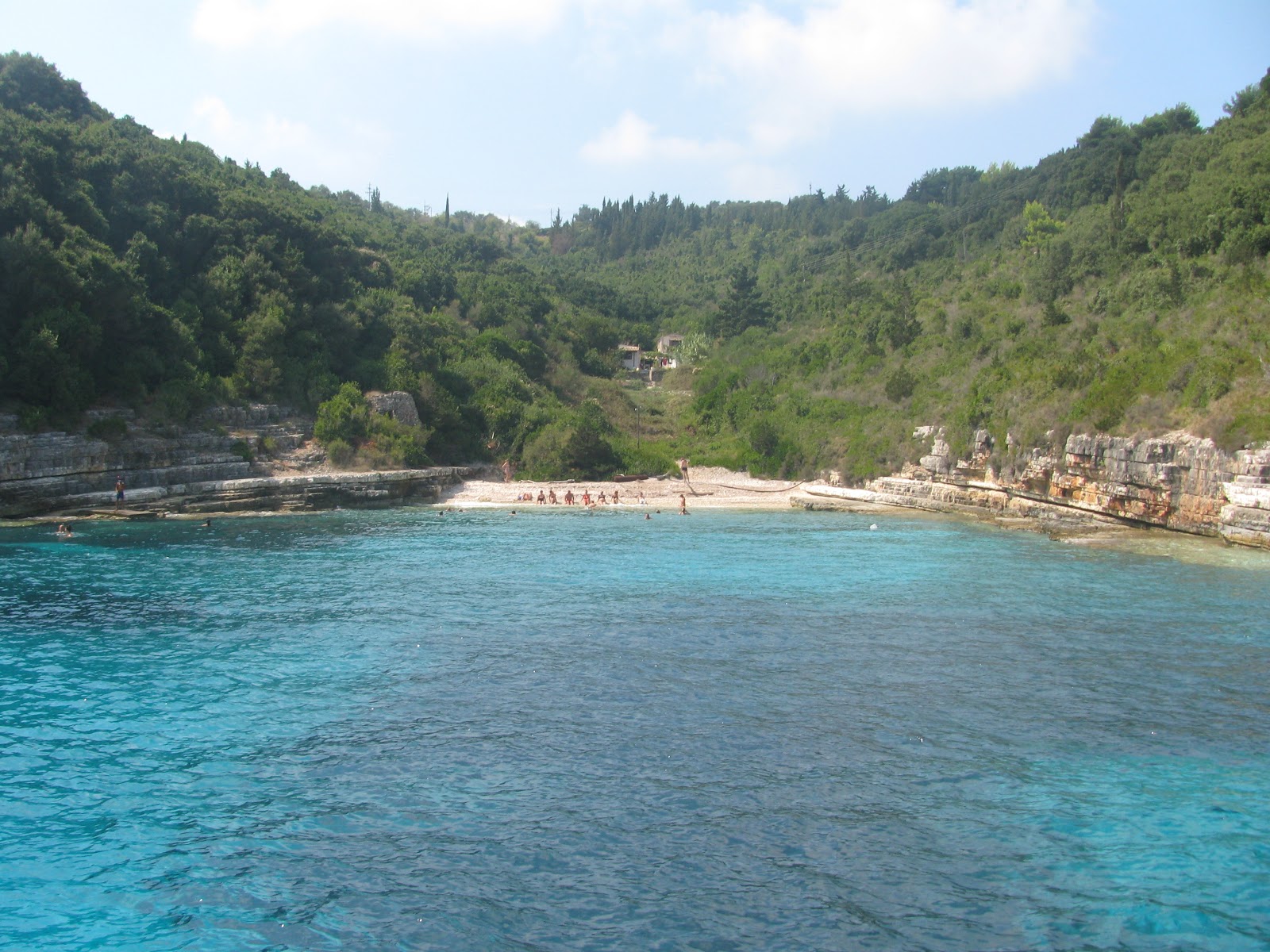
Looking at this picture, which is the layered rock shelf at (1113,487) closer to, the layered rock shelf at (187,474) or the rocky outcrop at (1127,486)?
the rocky outcrop at (1127,486)

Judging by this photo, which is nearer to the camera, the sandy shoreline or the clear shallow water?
the clear shallow water

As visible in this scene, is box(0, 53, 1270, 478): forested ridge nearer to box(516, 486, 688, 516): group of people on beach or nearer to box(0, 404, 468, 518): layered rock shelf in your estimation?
box(0, 404, 468, 518): layered rock shelf

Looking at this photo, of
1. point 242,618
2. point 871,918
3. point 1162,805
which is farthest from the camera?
point 242,618

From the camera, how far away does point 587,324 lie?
219 feet

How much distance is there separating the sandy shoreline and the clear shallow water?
16.4 m

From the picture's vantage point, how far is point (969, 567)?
77.2 feet

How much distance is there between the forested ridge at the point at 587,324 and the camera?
30484mm

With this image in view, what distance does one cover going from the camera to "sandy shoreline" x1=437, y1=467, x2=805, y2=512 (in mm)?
37688

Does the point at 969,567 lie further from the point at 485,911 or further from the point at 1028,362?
the point at 485,911

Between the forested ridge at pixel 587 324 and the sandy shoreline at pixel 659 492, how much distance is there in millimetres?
1657

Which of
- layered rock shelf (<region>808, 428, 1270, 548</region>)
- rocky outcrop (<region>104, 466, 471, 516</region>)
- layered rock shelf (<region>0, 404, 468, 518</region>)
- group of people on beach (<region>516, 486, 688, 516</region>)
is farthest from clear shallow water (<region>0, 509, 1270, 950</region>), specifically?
group of people on beach (<region>516, 486, 688, 516</region>)

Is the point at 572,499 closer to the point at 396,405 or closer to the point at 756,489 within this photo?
the point at 756,489

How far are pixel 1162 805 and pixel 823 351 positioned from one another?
4456 cm

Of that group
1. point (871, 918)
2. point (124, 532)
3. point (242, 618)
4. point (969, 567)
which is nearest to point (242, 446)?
point (124, 532)
